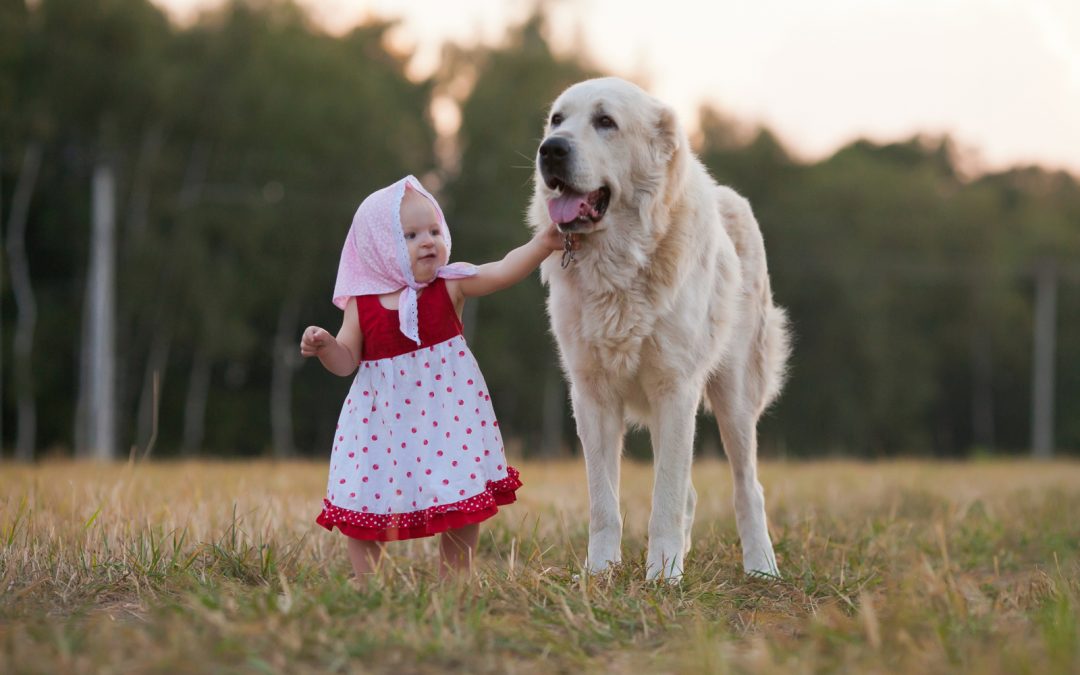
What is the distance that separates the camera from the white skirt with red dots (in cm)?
392

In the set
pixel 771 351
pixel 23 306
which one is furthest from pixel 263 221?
pixel 771 351

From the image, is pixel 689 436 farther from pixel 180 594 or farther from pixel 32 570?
pixel 32 570

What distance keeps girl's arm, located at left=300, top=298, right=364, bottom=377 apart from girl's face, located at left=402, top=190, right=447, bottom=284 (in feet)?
0.92

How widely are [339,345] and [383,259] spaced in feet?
1.18

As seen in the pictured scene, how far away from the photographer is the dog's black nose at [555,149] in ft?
13.4

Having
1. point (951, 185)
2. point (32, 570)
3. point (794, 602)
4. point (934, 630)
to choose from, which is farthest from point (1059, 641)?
point (951, 185)

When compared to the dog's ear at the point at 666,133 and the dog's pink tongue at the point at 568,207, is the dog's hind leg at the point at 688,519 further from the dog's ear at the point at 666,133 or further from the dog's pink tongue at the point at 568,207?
the dog's ear at the point at 666,133

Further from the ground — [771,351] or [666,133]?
[666,133]

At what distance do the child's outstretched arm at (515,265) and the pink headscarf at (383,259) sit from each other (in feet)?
0.14

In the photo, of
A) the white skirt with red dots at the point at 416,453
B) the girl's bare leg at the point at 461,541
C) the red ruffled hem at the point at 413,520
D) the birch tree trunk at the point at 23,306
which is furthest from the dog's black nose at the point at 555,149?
the birch tree trunk at the point at 23,306

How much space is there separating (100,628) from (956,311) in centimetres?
4368

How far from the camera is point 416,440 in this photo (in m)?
3.97

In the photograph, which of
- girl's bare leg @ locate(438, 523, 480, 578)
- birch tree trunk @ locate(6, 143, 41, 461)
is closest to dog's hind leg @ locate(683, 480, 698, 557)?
girl's bare leg @ locate(438, 523, 480, 578)

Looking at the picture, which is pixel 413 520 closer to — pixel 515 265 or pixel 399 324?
pixel 399 324
